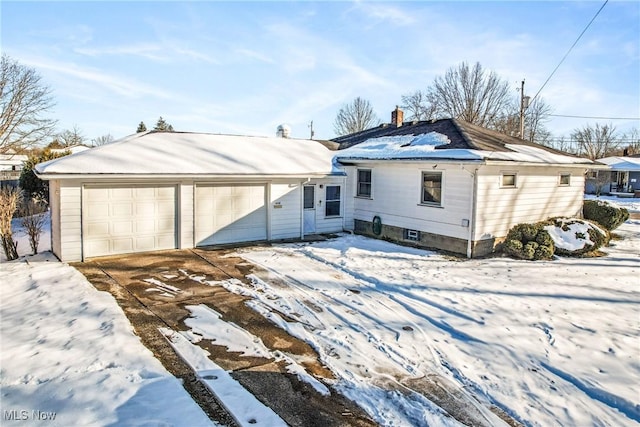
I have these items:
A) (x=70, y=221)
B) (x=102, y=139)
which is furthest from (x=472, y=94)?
(x=102, y=139)

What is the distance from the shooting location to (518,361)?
5.99 metres

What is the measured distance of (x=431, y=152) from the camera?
13461 mm

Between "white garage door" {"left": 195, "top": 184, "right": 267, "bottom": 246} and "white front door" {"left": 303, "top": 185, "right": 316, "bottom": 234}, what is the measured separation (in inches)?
69.4

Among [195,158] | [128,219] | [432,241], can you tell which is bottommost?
[432,241]

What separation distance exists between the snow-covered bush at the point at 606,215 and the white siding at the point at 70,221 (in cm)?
1858

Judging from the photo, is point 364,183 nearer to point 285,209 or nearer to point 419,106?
point 285,209

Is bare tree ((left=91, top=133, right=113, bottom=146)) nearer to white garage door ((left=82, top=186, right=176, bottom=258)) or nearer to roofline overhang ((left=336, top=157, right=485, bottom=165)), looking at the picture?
roofline overhang ((left=336, top=157, right=485, bottom=165))

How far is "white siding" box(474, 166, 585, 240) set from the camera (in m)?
12.5

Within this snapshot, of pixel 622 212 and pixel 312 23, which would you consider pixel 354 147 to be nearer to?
pixel 312 23

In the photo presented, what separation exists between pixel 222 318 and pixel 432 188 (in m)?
8.68

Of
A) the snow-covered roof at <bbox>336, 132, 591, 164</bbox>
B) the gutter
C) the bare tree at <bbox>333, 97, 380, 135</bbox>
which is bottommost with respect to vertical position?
the gutter

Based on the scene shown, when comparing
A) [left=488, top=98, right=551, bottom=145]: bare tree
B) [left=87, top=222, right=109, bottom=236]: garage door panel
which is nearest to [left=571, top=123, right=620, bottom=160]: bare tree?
[left=488, top=98, right=551, bottom=145]: bare tree

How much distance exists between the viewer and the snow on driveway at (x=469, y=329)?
500 centimetres

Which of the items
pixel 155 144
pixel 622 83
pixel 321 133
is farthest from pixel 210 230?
pixel 321 133
